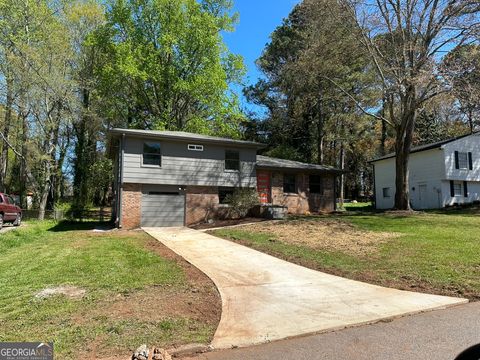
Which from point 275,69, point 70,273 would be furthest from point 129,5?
point 70,273

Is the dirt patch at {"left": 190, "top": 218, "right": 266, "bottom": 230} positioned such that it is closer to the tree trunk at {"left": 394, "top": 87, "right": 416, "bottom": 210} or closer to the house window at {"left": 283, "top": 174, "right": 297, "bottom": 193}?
the house window at {"left": 283, "top": 174, "right": 297, "bottom": 193}

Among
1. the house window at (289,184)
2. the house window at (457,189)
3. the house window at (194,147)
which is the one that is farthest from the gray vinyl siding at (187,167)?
the house window at (457,189)

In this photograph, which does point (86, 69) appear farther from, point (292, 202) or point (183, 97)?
point (292, 202)

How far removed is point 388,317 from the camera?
5945 mm

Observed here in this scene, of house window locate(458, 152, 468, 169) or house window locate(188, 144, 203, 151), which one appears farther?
house window locate(458, 152, 468, 169)

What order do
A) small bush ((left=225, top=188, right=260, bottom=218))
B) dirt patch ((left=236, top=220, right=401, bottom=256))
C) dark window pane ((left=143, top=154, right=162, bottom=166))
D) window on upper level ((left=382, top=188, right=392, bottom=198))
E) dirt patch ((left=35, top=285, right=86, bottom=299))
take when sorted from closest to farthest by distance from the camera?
dirt patch ((left=35, top=285, right=86, bottom=299)) → dirt patch ((left=236, top=220, right=401, bottom=256)) → dark window pane ((left=143, top=154, right=162, bottom=166)) → small bush ((left=225, top=188, right=260, bottom=218)) → window on upper level ((left=382, top=188, right=392, bottom=198))

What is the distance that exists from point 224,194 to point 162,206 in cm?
369

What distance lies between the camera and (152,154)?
20.5 metres

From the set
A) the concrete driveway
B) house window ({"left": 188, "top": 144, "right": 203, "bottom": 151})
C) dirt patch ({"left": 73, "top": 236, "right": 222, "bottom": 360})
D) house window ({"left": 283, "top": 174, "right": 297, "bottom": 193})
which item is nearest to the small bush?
house window ({"left": 188, "top": 144, "right": 203, "bottom": 151})

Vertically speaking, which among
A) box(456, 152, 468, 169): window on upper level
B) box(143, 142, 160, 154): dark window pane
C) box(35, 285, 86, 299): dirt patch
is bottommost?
box(35, 285, 86, 299): dirt patch

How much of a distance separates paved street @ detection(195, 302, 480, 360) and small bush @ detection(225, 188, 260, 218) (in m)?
16.0

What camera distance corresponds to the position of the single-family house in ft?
65.2

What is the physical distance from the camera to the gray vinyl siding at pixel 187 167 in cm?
1992

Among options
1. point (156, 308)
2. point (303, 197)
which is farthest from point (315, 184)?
point (156, 308)
